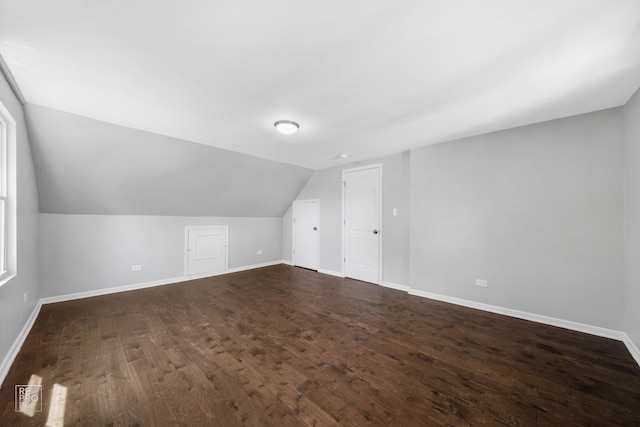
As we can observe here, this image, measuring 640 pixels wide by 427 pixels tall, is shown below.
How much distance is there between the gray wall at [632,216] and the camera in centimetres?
217

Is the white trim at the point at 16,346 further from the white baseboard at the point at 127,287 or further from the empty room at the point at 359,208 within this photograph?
the white baseboard at the point at 127,287

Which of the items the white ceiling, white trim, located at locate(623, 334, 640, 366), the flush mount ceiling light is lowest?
white trim, located at locate(623, 334, 640, 366)

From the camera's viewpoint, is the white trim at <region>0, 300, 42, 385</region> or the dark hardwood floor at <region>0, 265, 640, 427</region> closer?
the dark hardwood floor at <region>0, 265, 640, 427</region>

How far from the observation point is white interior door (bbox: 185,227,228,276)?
4.72 metres

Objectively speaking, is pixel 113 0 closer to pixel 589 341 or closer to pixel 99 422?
pixel 99 422

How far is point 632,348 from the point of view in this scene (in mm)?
2199

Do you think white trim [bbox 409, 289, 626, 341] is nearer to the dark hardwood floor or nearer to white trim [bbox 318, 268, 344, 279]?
the dark hardwood floor

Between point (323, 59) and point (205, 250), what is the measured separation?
14.7 ft

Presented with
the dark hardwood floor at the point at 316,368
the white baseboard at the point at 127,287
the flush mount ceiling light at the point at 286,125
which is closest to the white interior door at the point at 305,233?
the white baseboard at the point at 127,287

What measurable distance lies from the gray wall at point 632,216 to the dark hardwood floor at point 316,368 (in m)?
0.36

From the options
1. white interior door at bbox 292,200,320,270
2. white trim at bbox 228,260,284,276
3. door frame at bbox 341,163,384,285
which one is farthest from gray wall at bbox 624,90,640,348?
white trim at bbox 228,260,284,276

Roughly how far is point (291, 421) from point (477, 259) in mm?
3073

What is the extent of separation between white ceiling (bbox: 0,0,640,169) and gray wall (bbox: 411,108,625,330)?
400 mm

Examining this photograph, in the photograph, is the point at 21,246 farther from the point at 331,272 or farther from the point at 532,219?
the point at 532,219
